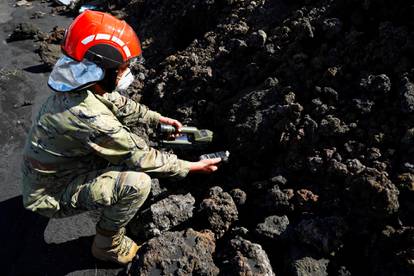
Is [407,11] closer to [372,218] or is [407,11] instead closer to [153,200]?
[372,218]

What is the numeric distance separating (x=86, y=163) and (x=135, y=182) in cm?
38

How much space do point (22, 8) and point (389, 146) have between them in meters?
6.66

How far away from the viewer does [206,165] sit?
2998 mm

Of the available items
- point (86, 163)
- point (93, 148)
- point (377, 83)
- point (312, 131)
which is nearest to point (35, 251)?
point (86, 163)

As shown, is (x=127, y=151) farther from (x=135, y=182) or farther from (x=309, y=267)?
(x=309, y=267)

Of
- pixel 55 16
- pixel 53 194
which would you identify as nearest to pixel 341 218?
pixel 53 194

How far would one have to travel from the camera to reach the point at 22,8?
725 centimetres

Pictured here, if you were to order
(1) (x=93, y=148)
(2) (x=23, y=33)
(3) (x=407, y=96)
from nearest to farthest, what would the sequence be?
(1) (x=93, y=148) < (3) (x=407, y=96) < (2) (x=23, y=33)

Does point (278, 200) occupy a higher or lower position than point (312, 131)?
lower

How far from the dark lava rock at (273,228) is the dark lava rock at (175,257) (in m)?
0.35

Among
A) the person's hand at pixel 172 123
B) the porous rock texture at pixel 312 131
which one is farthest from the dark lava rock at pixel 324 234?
the person's hand at pixel 172 123

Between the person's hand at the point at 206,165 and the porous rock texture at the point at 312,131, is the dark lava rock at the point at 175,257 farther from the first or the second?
the person's hand at the point at 206,165

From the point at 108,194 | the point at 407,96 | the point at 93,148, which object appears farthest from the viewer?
the point at 407,96

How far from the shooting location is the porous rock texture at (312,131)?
252 centimetres
